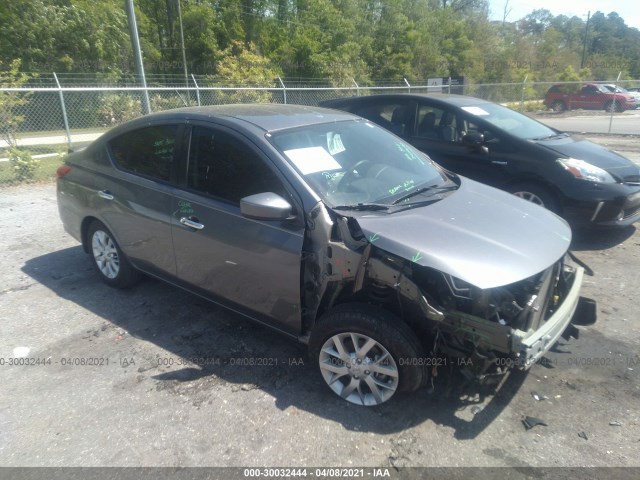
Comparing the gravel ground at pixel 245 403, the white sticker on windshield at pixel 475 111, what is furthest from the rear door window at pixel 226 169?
the white sticker on windshield at pixel 475 111

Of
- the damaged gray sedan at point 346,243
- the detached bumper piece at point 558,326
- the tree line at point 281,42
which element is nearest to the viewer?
the detached bumper piece at point 558,326

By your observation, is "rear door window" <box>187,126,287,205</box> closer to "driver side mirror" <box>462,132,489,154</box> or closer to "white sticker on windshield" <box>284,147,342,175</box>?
"white sticker on windshield" <box>284,147,342,175</box>

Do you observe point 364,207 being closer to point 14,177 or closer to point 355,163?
point 355,163

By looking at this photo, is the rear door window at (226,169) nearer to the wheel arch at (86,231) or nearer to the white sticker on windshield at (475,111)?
the wheel arch at (86,231)

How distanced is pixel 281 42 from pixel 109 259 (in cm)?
3112

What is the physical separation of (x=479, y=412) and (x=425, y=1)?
4557 centimetres

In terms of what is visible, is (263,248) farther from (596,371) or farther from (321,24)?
(321,24)

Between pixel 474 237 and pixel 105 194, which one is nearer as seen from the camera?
pixel 474 237

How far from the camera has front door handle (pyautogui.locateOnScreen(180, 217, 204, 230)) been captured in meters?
3.42

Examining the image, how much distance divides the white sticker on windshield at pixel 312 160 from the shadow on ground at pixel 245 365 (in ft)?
4.01

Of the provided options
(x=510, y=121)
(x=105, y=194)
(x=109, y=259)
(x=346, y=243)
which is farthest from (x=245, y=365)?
(x=510, y=121)

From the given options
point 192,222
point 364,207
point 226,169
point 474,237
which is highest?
point 226,169

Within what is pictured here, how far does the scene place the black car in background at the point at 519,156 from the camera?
5227mm

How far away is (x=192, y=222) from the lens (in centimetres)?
346
